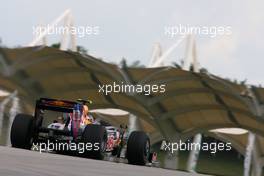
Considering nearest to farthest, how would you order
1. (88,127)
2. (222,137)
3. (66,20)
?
(88,127) < (66,20) < (222,137)

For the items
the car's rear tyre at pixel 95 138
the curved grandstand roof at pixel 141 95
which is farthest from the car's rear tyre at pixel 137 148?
the curved grandstand roof at pixel 141 95

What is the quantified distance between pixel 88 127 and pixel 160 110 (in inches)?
993

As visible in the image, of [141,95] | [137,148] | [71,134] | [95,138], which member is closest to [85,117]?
[71,134]

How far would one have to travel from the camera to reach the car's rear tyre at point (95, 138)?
16.2m

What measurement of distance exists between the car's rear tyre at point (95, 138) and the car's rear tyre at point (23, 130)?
158cm


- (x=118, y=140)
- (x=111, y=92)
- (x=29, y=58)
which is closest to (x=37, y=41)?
(x=29, y=58)

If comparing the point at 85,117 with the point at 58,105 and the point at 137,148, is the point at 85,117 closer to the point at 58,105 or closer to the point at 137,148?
the point at 58,105

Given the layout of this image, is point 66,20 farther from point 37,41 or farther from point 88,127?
point 88,127

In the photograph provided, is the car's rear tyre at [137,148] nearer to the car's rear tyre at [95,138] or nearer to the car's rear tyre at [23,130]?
the car's rear tyre at [95,138]

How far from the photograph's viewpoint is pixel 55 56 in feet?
120

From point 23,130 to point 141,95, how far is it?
913 inches

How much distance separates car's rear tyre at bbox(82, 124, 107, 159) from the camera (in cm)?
1617

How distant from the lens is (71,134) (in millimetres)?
16891

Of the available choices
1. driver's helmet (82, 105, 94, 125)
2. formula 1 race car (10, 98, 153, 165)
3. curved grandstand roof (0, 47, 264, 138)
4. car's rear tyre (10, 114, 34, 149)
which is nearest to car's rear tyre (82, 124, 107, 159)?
formula 1 race car (10, 98, 153, 165)
